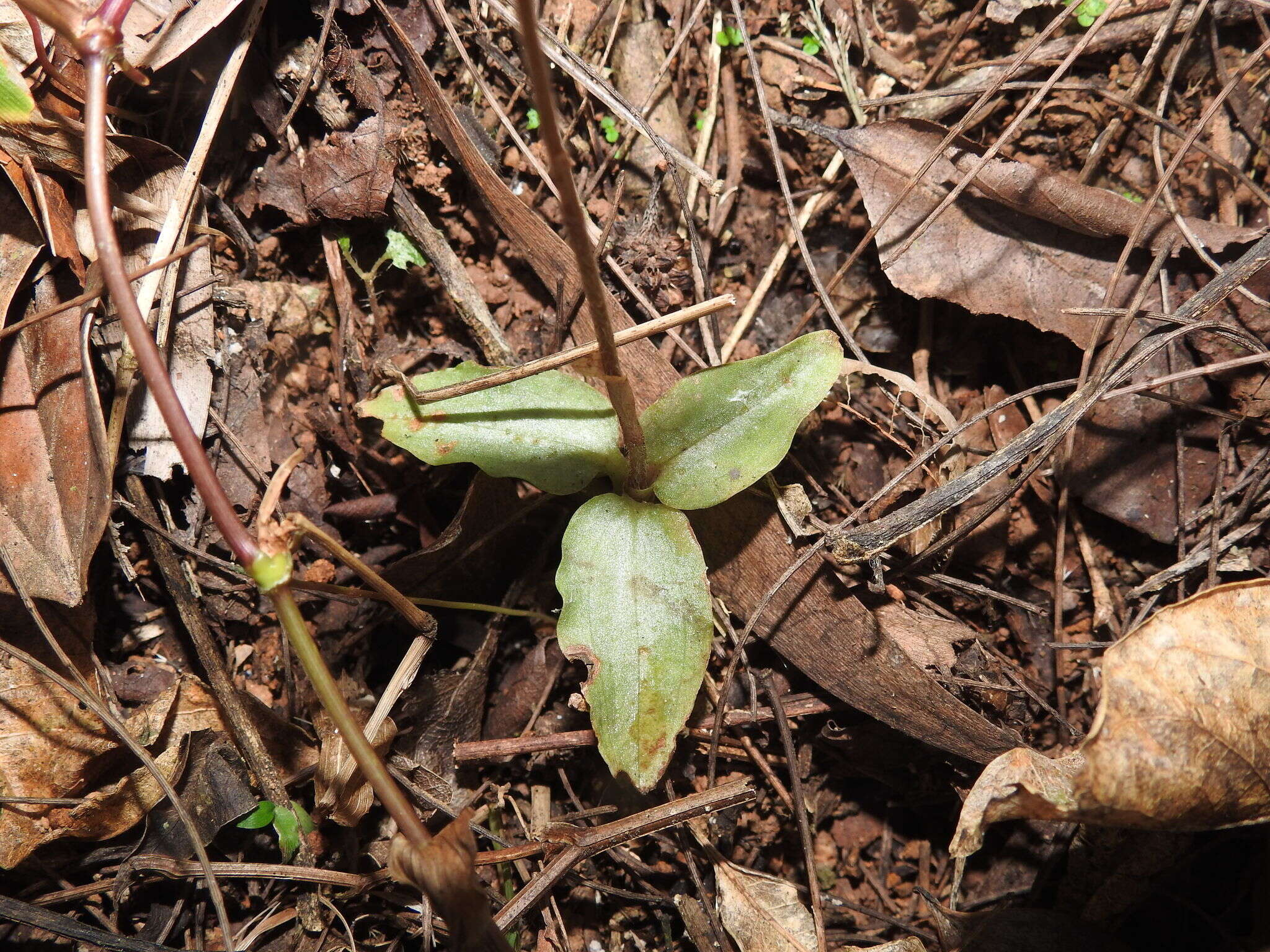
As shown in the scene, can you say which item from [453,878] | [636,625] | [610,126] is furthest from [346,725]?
[610,126]

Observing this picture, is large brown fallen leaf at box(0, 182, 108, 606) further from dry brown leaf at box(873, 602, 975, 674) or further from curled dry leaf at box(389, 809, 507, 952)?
dry brown leaf at box(873, 602, 975, 674)

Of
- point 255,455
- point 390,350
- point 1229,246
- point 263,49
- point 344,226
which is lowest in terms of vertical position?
point 255,455

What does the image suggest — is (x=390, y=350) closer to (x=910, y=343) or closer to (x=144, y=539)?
(x=144, y=539)

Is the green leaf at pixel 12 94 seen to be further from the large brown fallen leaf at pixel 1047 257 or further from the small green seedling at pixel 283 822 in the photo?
the large brown fallen leaf at pixel 1047 257

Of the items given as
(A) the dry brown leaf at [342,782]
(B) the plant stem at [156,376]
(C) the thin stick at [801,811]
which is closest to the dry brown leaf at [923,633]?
(C) the thin stick at [801,811]

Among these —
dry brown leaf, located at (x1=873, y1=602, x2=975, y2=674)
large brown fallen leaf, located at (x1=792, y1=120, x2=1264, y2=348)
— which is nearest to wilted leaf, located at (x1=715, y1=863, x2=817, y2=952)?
dry brown leaf, located at (x1=873, y1=602, x2=975, y2=674)

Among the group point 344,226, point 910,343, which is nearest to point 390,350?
point 344,226
